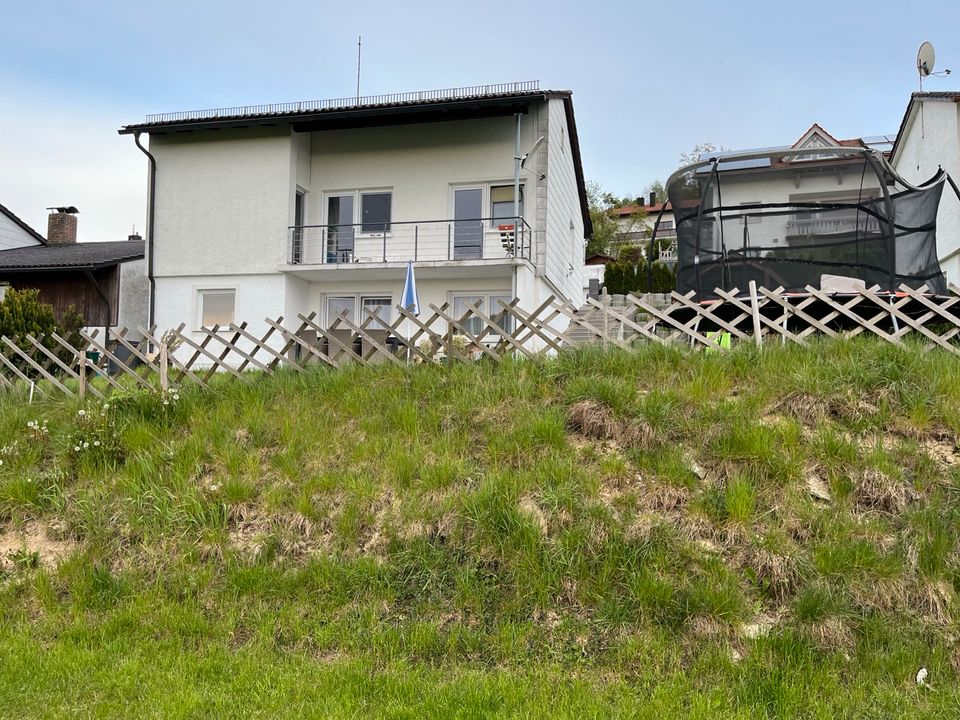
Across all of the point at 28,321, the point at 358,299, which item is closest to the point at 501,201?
the point at 358,299

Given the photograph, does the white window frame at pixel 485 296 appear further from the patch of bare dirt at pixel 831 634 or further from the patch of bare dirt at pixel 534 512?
the patch of bare dirt at pixel 831 634

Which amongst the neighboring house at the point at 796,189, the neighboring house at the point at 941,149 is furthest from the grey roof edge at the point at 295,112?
the neighboring house at the point at 941,149

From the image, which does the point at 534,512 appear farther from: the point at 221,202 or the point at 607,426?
the point at 221,202

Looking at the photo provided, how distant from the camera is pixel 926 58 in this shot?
742 inches

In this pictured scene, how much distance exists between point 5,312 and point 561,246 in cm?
1274

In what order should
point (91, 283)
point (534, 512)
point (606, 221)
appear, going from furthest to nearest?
point (606, 221), point (91, 283), point (534, 512)

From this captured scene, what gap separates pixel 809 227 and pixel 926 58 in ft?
46.0

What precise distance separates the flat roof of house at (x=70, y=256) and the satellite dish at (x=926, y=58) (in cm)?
2182

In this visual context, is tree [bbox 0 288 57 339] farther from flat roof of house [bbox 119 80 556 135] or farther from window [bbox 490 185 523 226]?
window [bbox 490 185 523 226]

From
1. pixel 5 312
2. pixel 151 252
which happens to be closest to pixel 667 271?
pixel 151 252

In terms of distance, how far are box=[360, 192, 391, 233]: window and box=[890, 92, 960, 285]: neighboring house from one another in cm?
1313

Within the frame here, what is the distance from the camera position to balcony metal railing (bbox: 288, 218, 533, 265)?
16.1 meters

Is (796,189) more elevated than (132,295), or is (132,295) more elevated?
(796,189)

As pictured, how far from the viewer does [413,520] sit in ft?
15.8
